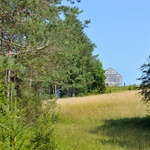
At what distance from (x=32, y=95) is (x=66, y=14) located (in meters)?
3.93

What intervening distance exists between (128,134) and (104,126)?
3.53 metres

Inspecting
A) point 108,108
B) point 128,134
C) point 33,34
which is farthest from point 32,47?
point 108,108

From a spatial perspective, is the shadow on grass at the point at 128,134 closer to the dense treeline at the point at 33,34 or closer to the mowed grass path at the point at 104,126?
the mowed grass path at the point at 104,126

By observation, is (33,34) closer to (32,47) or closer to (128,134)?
(32,47)

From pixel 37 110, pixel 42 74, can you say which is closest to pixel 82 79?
pixel 42 74

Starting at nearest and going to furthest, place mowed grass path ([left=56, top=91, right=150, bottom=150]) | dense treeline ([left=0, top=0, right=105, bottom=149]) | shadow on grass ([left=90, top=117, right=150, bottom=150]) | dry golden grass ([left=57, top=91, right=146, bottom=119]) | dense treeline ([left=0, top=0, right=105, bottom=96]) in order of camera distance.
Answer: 1. dense treeline ([left=0, top=0, right=105, bottom=149])
2. dense treeline ([left=0, top=0, right=105, bottom=96])
3. mowed grass path ([left=56, top=91, right=150, bottom=150])
4. shadow on grass ([left=90, top=117, right=150, bottom=150])
5. dry golden grass ([left=57, top=91, right=146, bottom=119])

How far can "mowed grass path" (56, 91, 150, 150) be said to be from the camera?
440 inches

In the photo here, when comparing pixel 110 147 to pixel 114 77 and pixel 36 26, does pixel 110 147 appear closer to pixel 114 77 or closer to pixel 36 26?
pixel 36 26

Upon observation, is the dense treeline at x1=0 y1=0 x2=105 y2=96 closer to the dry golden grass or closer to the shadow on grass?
the shadow on grass

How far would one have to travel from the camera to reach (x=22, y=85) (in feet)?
52.5

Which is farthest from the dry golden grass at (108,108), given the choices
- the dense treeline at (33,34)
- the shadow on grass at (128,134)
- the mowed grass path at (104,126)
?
the dense treeline at (33,34)

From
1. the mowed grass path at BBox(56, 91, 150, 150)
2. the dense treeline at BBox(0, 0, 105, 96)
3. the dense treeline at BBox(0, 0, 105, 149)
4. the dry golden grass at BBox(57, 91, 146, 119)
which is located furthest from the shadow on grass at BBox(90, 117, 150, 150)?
the dense treeline at BBox(0, 0, 105, 96)

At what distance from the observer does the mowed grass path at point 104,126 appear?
11.2m

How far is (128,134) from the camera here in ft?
46.0
